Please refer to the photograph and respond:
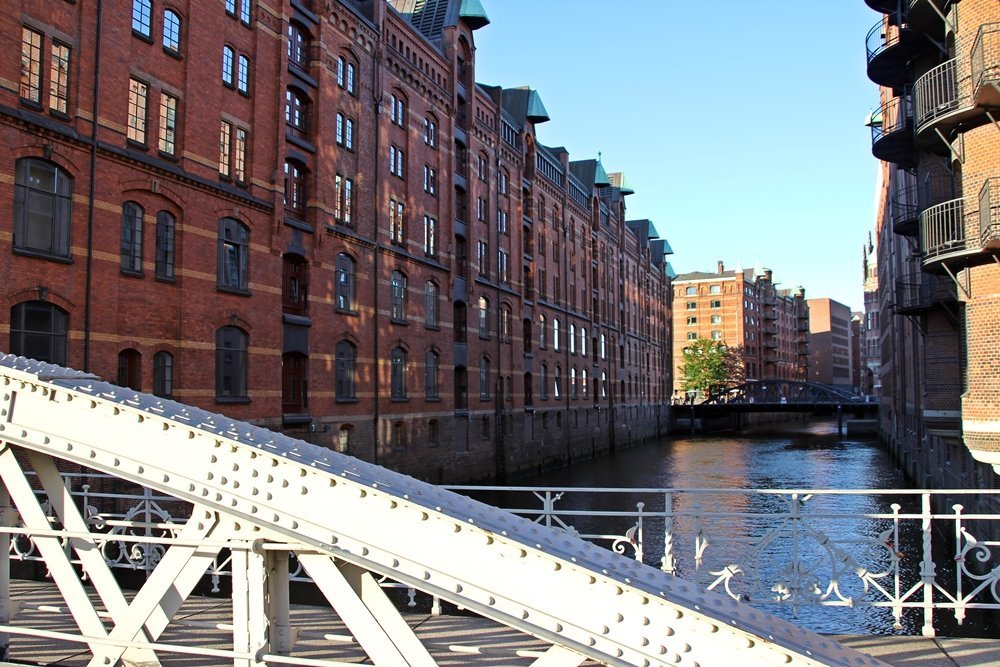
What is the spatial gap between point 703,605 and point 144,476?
8.78 feet

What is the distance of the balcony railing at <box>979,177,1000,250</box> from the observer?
14172 mm

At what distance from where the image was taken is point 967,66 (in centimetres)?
1481

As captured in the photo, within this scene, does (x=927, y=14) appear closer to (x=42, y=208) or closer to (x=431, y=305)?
(x=42, y=208)

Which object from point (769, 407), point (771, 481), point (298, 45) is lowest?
point (771, 481)

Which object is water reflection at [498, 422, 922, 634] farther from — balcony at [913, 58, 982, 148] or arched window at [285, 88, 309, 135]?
arched window at [285, 88, 309, 135]

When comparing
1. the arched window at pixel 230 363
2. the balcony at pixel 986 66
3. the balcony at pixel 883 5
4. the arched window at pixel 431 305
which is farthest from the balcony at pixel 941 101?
the arched window at pixel 431 305

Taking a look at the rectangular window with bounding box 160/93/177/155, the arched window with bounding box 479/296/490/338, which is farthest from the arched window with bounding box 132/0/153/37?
the arched window with bounding box 479/296/490/338

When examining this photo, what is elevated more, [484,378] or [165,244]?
[165,244]

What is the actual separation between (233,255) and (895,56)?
60.0 feet

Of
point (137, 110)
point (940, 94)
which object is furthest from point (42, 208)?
point (940, 94)

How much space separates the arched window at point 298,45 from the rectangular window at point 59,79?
8491mm

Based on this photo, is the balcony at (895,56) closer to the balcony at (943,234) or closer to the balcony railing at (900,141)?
the balcony railing at (900,141)

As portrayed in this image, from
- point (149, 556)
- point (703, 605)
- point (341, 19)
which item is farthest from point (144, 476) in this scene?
point (341, 19)

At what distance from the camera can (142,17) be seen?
62.4 feet
